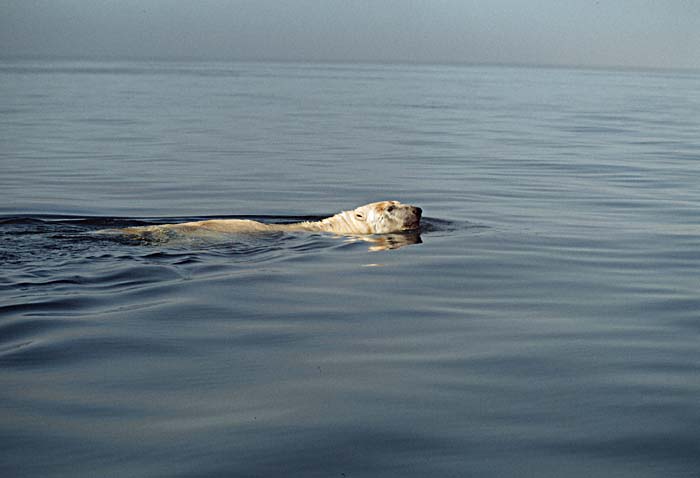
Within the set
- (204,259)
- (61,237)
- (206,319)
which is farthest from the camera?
(61,237)

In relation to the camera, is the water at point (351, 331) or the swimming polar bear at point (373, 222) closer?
the water at point (351, 331)

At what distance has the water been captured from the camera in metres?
5.58

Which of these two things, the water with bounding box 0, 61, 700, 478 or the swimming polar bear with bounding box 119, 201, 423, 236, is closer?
the water with bounding box 0, 61, 700, 478

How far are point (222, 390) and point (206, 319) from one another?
79.3 inches

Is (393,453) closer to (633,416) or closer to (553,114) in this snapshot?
(633,416)

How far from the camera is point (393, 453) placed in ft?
18.1

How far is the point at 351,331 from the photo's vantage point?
8172mm

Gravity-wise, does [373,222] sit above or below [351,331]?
above

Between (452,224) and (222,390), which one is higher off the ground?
(452,224)

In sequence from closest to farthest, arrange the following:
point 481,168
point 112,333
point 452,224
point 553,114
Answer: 1. point 112,333
2. point 452,224
3. point 481,168
4. point 553,114

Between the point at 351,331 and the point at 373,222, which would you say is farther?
the point at 373,222

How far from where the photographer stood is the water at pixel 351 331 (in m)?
5.58

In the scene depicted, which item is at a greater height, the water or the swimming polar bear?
→ the swimming polar bear

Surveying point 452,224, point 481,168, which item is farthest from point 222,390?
point 481,168
